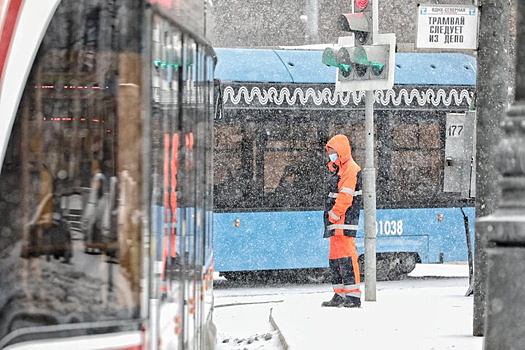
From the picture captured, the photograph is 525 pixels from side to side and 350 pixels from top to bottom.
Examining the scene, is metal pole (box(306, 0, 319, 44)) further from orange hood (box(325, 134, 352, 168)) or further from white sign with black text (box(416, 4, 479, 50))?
white sign with black text (box(416, 4, 479, 50))

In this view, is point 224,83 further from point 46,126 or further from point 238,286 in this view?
point 46,126

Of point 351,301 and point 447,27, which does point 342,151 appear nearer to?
point 351,301

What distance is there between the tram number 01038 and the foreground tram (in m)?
15.1

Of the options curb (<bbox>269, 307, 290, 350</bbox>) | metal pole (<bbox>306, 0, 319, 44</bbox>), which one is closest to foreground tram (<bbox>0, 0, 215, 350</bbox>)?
curb (<bbox>269, 307, 290, 350</bbox>)

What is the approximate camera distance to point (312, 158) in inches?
818

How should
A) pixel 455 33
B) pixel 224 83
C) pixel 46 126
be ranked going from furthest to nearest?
pixel 224 83
pixel 455 33
pixel 46 126

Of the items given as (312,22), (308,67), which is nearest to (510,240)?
(308,67)

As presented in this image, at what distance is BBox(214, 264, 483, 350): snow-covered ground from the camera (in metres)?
12.0

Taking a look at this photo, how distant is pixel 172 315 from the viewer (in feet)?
20.5

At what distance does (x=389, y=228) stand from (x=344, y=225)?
5.77 m

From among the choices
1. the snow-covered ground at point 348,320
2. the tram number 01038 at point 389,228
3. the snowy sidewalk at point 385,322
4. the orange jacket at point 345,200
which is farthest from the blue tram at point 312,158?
the orange jacket at point 345,200

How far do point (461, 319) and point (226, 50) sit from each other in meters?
7.98

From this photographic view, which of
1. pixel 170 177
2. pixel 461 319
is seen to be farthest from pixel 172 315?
pixel 461 319

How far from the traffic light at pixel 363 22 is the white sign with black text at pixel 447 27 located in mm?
3242
